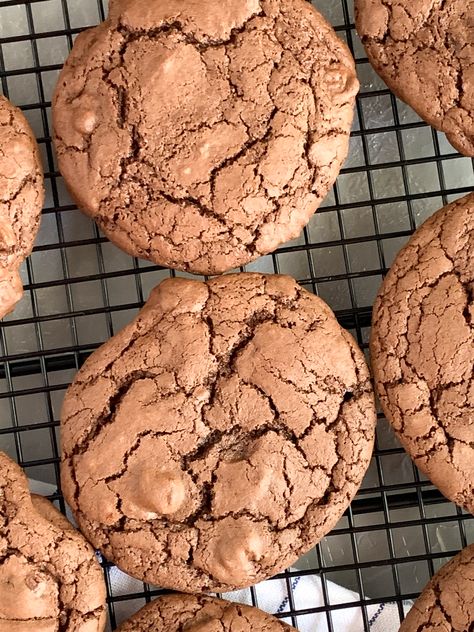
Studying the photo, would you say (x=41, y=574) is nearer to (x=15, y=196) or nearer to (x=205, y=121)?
(x=15, y=196)

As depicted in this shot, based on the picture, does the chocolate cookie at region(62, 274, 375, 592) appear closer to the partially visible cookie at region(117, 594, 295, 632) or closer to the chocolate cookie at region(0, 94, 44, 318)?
the partially visible cookie at region(117, 594, 295, 632)

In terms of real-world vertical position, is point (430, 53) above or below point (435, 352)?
above

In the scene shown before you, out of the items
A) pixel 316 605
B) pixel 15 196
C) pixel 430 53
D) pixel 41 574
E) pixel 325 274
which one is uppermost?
pixel 430 53

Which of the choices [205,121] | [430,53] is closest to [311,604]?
[205,121]

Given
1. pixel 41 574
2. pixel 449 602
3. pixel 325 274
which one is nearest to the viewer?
pixel 41 574

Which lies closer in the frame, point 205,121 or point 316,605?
point 205,121

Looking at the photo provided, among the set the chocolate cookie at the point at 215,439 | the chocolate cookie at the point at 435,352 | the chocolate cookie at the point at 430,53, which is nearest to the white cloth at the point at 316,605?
the chocolate cookie at the point at 215,439

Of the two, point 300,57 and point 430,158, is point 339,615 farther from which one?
point 300,57

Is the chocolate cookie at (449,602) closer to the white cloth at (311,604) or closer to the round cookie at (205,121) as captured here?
the white cloth at (311,604)
